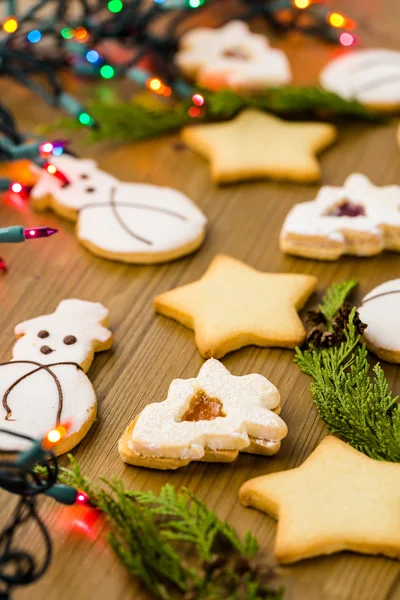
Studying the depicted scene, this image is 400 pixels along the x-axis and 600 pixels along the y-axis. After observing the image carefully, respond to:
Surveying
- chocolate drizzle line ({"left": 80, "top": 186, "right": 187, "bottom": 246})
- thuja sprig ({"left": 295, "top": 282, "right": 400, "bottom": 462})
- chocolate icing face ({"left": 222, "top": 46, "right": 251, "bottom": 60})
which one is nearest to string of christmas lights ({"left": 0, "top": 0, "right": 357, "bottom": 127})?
chocolate icing face ({"left": 222, "top": 46, "right": 251, "bottom": 60})

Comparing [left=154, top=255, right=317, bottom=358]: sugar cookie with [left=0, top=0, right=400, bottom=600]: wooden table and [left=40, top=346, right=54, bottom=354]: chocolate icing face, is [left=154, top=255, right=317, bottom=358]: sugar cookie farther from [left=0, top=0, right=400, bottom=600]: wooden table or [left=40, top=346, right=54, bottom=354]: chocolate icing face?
[left=40, top=346, right=54, bottom=354]: chocolate icing face

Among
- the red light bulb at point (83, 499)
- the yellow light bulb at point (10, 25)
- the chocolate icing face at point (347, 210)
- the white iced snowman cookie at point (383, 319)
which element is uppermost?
the yellow light bulb at point (10, 25)

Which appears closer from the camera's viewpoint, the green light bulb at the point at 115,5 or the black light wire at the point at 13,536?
the black light wire at the point at 13,536

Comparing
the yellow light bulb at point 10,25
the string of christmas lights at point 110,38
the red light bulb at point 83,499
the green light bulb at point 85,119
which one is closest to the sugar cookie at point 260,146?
the string of christmas lights at point 110,38

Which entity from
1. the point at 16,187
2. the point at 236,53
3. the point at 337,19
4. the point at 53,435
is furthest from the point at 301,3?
the point at 53,435

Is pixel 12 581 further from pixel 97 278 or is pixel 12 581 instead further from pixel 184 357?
pixel 97 278

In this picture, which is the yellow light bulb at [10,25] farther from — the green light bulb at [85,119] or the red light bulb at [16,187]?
the red light bulb at [16,187]

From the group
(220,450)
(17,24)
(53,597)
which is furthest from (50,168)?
(53,597)
